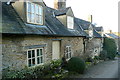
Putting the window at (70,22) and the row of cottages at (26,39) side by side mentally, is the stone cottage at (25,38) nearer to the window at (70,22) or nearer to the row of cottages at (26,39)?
the row of cottages at (26,39)

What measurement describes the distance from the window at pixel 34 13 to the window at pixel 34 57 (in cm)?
215

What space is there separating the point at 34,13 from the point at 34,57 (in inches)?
126

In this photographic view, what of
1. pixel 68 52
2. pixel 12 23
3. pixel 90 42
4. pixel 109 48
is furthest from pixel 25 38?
pixel 109 48

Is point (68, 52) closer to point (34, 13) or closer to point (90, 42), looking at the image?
point (34, 13)

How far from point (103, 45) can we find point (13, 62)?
63.4ft

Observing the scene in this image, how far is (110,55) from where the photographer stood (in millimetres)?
21781

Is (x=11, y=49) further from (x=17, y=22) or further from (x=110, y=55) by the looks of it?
(x=110, y=55)

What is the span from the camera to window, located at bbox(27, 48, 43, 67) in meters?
7.86

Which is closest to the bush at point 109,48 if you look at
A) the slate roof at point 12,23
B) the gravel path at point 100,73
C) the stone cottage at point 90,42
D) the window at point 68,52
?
the stone cottage at point 90,42

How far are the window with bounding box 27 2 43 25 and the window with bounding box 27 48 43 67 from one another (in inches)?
84.7

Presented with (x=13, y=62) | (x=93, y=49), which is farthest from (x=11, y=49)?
(x=93, y=49)

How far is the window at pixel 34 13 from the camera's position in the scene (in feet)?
26.8

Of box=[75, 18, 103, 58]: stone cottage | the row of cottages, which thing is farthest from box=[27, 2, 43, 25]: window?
box=[75, 18, 103, 58]: stone cottage

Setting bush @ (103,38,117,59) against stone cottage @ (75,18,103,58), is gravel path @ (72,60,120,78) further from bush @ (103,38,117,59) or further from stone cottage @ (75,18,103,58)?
bush @ (103,38,117,59)
